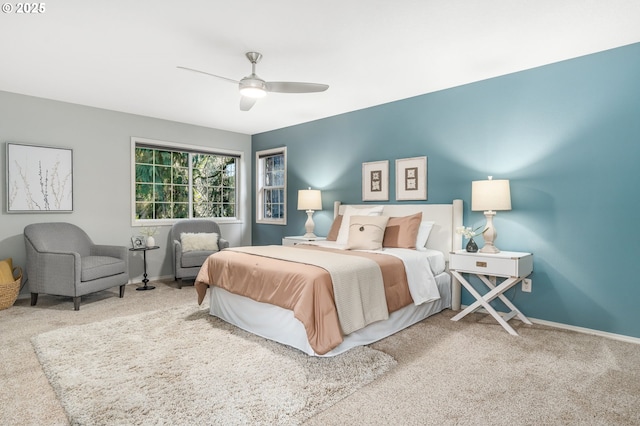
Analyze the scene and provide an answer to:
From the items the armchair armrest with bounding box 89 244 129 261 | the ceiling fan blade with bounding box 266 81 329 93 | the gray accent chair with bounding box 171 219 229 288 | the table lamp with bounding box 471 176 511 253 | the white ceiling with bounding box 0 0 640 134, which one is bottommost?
the gray accent chair with bounding box 171 219 229 288

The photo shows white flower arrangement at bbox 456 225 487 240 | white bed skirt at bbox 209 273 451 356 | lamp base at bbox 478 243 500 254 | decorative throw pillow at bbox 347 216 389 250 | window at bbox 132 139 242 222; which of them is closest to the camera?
white bed skirt at bbox 209 273 451 356

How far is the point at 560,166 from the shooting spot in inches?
126

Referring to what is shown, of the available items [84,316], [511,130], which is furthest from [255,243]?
[511,130]

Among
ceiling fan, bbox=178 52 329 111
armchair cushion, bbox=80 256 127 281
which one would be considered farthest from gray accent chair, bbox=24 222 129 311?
ceiling fan, bbox=178 52 329 111

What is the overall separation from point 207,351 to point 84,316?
68.0 inches

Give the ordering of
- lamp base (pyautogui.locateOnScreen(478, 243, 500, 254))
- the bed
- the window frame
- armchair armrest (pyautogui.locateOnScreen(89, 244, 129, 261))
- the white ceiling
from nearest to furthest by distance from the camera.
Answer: the white ceiling, the bed, lamp base (pyautogui.locateOnScreen(478, 243, 500, 254)), armchair armrest (pyautogui.locateOnScreen(89, 244, 129, 261)), the window frame

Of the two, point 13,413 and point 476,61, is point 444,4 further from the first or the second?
point 13,413

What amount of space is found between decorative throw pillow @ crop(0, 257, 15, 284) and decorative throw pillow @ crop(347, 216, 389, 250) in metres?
3.66

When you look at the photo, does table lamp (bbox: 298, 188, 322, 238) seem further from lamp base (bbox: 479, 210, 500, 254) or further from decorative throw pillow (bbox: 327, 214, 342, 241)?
lamp base (bbox: 479, 210, 500, 254)

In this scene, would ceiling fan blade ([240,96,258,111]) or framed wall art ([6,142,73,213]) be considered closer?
ceiling fan blade ([240,96,258,111])

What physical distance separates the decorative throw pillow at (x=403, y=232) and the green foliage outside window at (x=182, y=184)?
134 inches

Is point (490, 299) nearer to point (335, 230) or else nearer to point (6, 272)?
point (335, 230)

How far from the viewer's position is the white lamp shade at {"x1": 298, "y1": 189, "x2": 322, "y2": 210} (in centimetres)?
504

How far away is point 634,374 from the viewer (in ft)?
7.64
